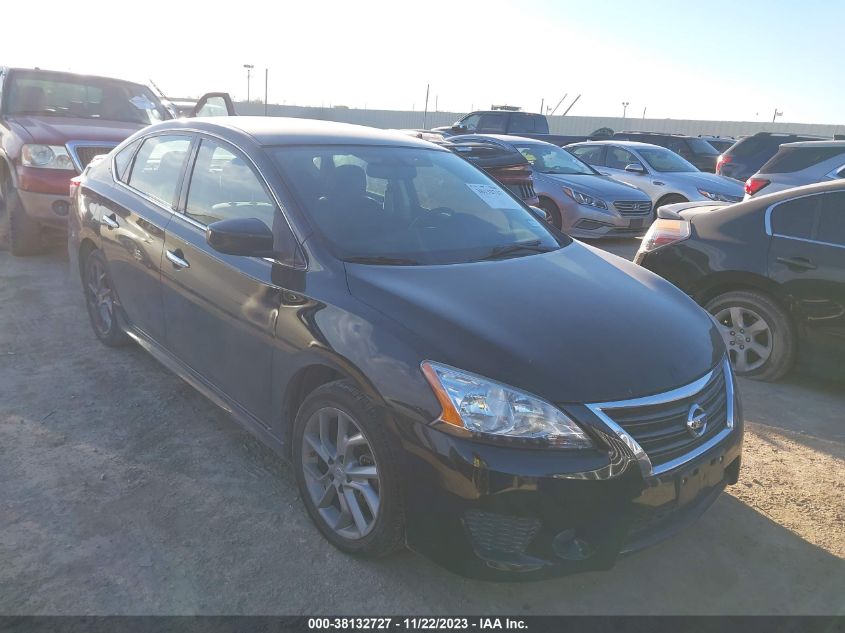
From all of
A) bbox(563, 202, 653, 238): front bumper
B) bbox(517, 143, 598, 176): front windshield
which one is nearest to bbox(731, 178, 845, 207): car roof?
bbox(563, 202, 653, 238): front bumper

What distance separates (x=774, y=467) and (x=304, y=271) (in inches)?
107

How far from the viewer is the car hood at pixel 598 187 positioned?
31.8ft

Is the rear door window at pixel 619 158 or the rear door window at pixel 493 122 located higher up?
the rear door window at pixel 493 122

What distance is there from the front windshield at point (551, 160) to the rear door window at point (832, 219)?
6.00 metres

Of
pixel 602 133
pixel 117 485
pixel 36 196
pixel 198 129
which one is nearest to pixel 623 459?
pixel 117 485

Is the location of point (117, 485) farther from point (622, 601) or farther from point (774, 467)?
point (774, 467)

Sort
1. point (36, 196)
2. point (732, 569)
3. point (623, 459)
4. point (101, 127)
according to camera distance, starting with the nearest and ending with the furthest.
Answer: point (623, 459) < point (732, 569) < point (36, 196) < point (101, 127)

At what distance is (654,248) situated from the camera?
532cm

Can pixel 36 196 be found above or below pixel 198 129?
below

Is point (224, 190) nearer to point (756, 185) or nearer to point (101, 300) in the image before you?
point (101, 300)

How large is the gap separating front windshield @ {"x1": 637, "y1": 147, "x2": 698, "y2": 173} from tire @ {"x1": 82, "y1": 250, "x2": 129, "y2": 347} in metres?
9.80

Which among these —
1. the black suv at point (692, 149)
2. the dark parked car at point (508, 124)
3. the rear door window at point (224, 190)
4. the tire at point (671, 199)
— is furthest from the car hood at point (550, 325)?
the black suv at point (692, 149)

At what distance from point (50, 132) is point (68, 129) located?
20 cm

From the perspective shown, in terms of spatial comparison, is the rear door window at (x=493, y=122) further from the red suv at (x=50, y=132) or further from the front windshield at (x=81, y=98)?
the front windshield at (x=81, y=98)
